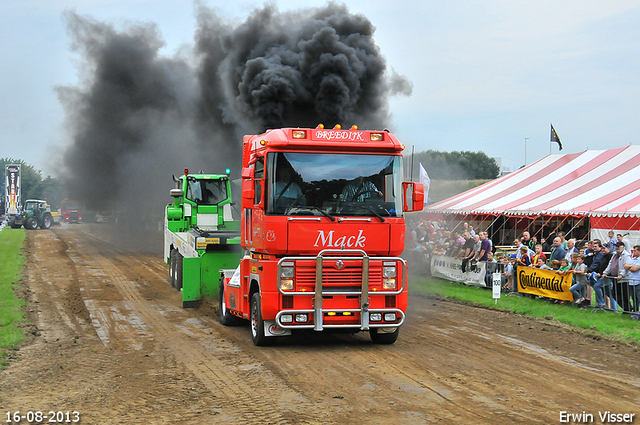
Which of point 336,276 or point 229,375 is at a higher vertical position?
point 336,276

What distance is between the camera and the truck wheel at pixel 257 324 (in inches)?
355

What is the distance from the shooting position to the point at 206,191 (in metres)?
17.7

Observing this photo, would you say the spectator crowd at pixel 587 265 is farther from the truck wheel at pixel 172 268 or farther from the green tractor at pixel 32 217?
the green tractor at pixel 32 217

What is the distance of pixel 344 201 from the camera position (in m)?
8.84

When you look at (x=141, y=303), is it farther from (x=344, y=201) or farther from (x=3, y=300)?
(x=344, y=201)

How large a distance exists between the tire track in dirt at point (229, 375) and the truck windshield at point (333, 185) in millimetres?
2216

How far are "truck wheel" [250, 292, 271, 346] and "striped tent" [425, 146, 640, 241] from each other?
1299 cm

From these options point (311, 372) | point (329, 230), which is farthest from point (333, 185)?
point (311, 372)

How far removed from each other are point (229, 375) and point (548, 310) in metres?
8.23

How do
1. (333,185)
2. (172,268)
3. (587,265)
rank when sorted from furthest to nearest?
(172,268)
(587,265)
(333,185)

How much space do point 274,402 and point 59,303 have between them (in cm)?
939

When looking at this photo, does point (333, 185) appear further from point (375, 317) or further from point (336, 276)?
point (375, 317)

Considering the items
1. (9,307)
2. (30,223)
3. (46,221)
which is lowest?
(9,307)

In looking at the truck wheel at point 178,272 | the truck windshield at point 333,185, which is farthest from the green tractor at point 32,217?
the truck windshield at point 333,185
